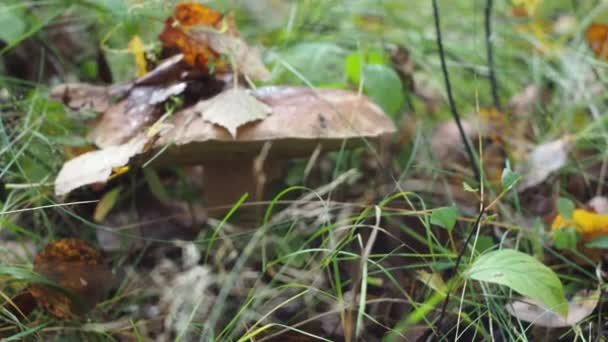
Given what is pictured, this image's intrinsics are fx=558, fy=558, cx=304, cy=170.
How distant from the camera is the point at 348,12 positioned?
208 cm

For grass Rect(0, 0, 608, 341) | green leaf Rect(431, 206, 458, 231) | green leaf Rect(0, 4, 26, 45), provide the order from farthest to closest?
1. green leaf Rect(0, 4, 26, 45)
2. grass Rect(0, 0, 608, 341)
3. green leaf Rect(431, 206, 458, 231)

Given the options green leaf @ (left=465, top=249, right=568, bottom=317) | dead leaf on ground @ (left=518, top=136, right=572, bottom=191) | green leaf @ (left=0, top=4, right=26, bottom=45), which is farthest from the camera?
dead leaf on ground @ (left=518, top=136, right=572, bottom=191)

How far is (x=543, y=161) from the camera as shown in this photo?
155cm

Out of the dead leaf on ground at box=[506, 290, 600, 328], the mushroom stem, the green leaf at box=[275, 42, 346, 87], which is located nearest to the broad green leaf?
the green leaf at box=[275, 42, 346, 87]

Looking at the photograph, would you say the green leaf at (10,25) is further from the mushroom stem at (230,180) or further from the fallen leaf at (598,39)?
the fallen leaf at (598,39)

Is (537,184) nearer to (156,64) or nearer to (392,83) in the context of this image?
(392,83)

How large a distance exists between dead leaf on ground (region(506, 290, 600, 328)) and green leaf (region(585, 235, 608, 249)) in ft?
0.32

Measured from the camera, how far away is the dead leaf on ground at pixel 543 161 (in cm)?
151

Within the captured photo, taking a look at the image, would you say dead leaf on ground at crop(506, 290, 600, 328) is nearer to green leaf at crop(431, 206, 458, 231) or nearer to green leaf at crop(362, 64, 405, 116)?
green leaf at crop(431, 206, 458, 231)

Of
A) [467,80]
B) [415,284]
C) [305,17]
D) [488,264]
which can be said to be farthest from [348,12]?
[488,264]

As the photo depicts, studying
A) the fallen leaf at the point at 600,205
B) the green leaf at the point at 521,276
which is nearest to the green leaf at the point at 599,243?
the fallen leaf at the point at 600,205

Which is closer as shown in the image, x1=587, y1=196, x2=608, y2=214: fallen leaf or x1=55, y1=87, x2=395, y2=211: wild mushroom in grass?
x1=55, y1=87, x2=395, y2=211: wild mushroom in grass

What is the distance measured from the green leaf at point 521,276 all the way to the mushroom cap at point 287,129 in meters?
0.43

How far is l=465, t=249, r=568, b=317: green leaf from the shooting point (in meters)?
0.77
